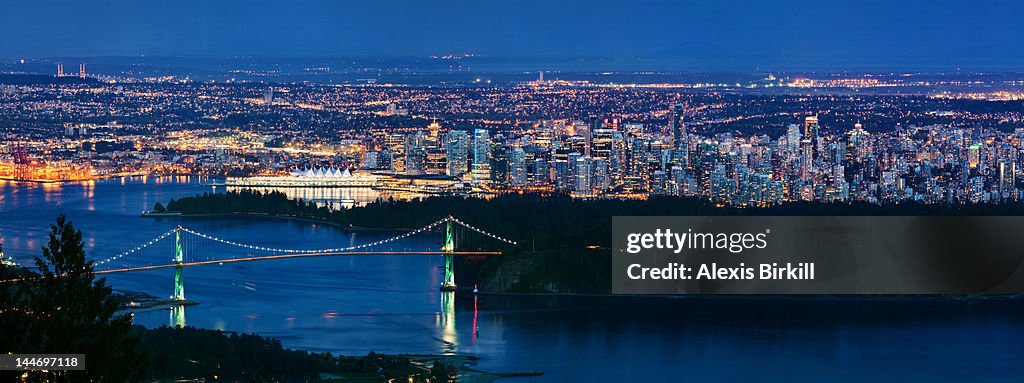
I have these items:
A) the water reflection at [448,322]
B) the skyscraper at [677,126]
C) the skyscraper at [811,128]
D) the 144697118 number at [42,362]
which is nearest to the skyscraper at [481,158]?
the skyscraper at [677,126]

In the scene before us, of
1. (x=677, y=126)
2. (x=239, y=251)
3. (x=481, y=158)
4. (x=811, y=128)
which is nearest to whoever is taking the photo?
(x=239, y=251)

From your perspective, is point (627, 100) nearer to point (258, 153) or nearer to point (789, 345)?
point (258, 153)

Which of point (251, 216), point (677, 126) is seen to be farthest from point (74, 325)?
point (677, 126)

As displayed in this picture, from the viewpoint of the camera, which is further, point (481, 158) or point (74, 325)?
point (481, 158)

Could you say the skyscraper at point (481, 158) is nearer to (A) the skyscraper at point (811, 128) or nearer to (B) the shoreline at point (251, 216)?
(A) the skyscraper at point (811, 128)

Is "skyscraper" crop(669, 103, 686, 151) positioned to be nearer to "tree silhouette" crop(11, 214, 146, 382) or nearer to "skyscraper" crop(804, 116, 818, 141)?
"skyscraper" crop(804, 116, 818, 141)

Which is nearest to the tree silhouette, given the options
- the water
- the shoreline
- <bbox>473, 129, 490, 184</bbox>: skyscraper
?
the water

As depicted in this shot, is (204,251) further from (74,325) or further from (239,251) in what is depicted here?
(74,325)

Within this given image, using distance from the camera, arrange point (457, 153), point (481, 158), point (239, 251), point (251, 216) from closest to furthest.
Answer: point (239, 251) < point (251, 216) < point (481, 158) < point (457, 153)
